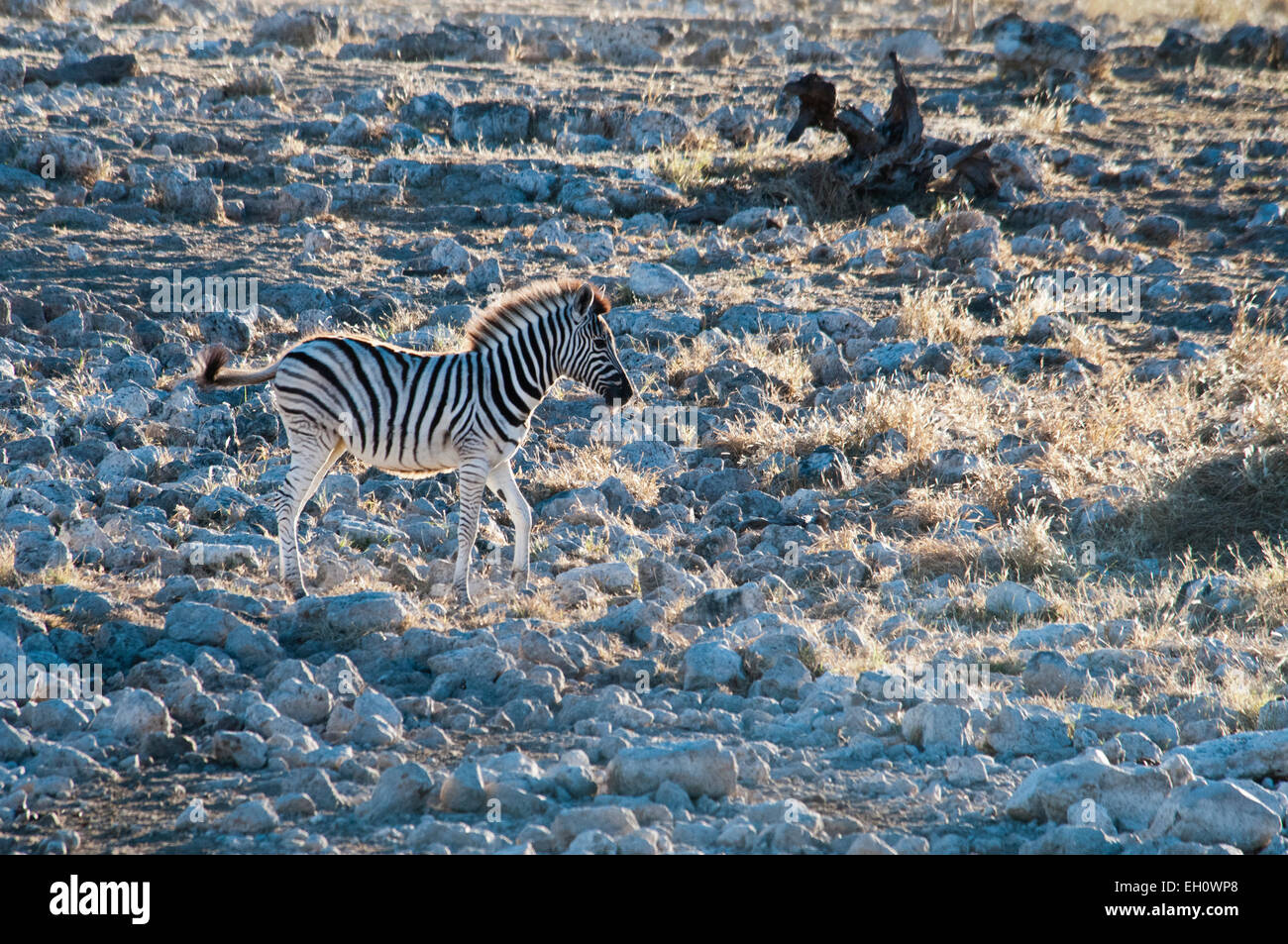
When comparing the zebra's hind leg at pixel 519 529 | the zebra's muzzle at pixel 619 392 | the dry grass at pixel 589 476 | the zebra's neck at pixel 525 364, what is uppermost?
the zebra's neck at pixel 525 364

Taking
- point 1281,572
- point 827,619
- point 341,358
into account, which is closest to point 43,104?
point 341,358

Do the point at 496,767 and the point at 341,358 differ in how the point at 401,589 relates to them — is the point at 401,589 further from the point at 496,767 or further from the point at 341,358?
the point at 496,767

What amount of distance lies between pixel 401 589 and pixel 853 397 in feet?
14.9

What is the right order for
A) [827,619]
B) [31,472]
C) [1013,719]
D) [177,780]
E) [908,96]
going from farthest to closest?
1. [908,96]
2. [31,472]
3. [827,619]
4. [1013,719]
5. [177,780]

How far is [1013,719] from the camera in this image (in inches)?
223

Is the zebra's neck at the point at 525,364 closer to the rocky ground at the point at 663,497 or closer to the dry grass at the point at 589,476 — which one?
the rocky ground at the point at 663,497

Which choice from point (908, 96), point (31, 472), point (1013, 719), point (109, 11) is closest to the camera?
point (1013, 719)

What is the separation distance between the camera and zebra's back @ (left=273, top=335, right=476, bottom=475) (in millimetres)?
7266

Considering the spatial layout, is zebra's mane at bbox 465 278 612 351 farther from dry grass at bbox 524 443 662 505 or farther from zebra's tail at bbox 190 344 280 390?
dry grass at bbox 524 443 662 505

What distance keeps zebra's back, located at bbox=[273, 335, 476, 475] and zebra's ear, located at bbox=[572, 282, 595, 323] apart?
0.73 meters

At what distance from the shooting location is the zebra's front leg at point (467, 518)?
7.29m

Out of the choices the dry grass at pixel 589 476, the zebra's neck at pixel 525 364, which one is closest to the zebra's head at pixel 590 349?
the zebra's neck at pixel 525 364

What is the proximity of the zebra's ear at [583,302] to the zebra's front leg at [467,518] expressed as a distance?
1.03m

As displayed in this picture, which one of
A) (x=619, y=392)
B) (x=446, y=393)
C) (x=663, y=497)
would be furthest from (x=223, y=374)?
(x=663, y=497)
